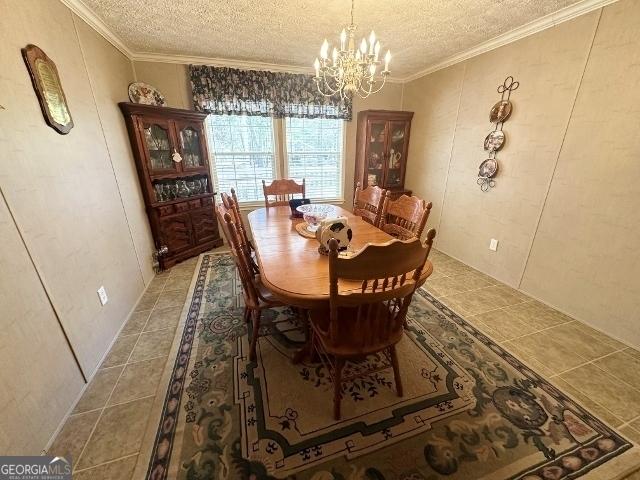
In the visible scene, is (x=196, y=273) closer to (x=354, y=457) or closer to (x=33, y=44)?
(x=33, y=44)

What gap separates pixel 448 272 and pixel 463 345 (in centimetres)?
126

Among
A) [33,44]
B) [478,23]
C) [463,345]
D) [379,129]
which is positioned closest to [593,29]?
[478,23]

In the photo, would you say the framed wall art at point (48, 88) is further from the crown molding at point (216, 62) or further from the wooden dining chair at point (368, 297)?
the wooden dining chair at point (368, 297)

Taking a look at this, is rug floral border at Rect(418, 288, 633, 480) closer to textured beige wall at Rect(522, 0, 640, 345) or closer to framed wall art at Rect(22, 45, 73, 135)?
textured beige wall at Rect(522, 0, 640, 345)

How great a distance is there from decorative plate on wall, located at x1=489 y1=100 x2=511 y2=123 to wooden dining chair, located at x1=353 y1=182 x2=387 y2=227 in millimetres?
1440

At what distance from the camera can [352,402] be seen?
54.8 inches

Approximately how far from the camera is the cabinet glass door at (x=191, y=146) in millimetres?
2945

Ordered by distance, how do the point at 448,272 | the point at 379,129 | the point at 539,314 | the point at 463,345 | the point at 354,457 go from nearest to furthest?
1. the point at 354,457
2. the point at 463,345
3. the point at 539,314
4. the point at 448,272
5. the point at 379,129

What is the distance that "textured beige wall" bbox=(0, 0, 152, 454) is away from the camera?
3.68 ft

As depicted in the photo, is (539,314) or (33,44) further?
(539,314)

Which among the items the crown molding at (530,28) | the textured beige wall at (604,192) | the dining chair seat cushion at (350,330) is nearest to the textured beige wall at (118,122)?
the dining chair seat cushion at (350,330)

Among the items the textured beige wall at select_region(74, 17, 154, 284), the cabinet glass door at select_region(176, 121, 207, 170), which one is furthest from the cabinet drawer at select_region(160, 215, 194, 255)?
the cabinet glass door at select_region(176, 121, 207, 170)

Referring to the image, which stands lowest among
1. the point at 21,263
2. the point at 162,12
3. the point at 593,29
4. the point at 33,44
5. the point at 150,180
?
the point at 21,263

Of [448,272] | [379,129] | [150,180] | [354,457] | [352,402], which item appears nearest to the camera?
[354,457]
